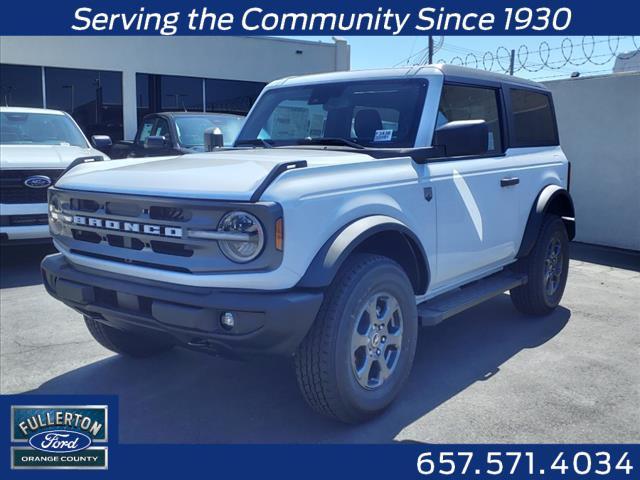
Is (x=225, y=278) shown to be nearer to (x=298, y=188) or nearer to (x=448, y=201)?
(x=298, y=188)

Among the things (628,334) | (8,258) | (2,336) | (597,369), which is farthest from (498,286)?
(8,258)

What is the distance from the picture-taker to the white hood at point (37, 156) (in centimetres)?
684

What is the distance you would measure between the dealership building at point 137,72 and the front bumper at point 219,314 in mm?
13154

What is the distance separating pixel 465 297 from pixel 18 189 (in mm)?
5012

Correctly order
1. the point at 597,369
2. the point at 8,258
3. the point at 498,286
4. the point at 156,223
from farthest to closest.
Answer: the point at 8,258
the point at 498,286
the point at 597,369
the point at 156,223

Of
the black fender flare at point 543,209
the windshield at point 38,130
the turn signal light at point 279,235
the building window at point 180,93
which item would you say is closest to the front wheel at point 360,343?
the turn signal light at point 279,235

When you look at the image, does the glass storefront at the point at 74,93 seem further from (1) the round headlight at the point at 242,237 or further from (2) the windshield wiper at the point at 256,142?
(1) the round headlight at the point at 242,237

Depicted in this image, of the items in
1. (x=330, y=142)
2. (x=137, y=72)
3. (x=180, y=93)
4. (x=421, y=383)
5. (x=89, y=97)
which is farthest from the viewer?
(x=180, y=93)

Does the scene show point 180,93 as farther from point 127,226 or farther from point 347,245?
point 347,245

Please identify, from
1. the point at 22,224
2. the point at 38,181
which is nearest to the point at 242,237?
the point at 22,224

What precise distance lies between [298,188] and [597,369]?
259 cm

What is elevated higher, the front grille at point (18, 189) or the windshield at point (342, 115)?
the windshield at point (342, 115)

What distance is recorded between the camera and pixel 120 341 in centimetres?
420

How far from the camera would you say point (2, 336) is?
479cm
